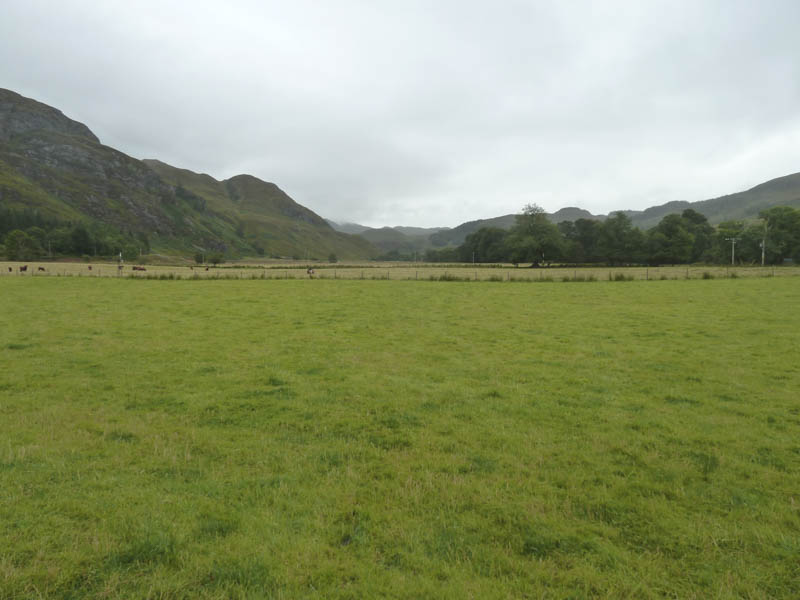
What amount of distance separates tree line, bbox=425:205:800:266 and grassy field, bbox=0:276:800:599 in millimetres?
96815

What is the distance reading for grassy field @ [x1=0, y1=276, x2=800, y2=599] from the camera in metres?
4.10

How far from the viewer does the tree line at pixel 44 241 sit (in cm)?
13662

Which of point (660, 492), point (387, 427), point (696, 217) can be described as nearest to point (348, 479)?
point (387, 427)

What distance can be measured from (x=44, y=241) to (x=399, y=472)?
199763mm

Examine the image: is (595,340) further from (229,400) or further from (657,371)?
(229,400)

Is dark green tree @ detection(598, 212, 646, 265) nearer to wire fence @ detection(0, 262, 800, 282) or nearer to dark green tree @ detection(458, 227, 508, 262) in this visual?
dark green tree @ detection(458, 227, 508, 262)

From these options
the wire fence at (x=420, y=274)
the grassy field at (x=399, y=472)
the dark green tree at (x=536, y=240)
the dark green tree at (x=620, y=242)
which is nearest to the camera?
the grassy field at (x=399, y=472)

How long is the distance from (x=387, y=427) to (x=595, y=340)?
11307 millimetres

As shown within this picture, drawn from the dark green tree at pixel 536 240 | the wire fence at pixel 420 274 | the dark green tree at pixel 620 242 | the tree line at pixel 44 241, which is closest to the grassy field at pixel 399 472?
the wire fence at pixel 420 274

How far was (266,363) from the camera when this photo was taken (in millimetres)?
12445

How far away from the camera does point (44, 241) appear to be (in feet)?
497

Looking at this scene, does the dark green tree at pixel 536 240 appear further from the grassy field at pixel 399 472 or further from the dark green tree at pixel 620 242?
the grassy field at pixel 399 472

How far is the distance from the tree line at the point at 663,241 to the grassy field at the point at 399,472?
3812 inches

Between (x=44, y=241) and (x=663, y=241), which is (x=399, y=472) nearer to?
(x=663, y=241)
